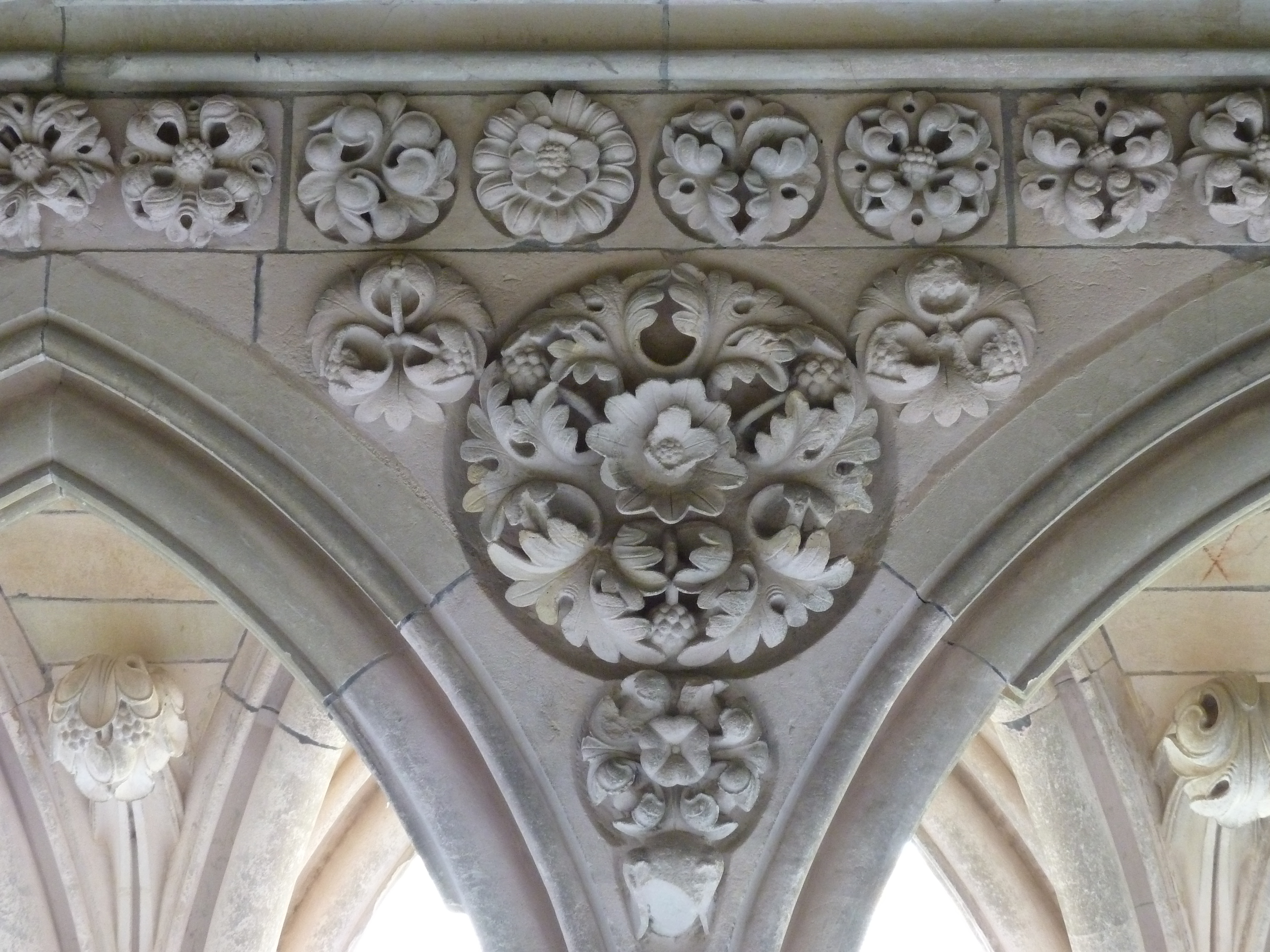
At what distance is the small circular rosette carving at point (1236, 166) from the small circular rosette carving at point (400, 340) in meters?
0.88

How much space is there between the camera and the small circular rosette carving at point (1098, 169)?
216cm

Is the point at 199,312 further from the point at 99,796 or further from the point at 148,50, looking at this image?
the point at 99,796

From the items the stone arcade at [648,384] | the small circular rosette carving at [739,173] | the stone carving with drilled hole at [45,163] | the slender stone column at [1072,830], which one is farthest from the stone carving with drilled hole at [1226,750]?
the stone carving with drilled hole at [45,163]

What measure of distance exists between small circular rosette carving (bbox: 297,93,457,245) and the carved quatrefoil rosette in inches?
8.1

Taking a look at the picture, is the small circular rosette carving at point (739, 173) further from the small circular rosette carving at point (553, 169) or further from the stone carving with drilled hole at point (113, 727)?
the stone carving with drilled hole at point (113, 727)

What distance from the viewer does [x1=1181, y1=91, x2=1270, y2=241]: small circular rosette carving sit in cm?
216

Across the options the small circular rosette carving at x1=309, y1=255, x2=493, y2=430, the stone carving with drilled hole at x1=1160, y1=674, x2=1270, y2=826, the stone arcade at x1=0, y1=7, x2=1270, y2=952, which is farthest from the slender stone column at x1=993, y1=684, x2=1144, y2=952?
the small circular rosette carving at x1=309, y1=255, x2=493, y2=430

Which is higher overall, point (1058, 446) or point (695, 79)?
point (695, 79)

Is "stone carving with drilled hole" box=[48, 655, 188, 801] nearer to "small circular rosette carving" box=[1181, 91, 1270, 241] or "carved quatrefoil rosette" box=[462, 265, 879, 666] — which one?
"carved quatrefoil rosette" box=[462, 265, 879, 666]

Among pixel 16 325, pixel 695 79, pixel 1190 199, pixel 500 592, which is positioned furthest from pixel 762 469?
pixel 16 325

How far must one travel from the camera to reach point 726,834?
2006 millimetres

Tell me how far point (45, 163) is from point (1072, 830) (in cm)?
198

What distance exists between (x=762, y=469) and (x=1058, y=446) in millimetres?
348

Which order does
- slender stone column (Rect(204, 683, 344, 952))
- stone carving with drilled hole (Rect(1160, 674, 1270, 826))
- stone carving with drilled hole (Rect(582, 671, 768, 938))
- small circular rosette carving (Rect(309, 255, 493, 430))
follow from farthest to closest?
slender stone column (Rect(204, 683, 344, 952)) < stone carving with drilled hole (Rect(1160, 674, 1270, 826)) < small circular rosette carving (Rect(309, 255, 493, 430)) < stone carving with drilled hole (Rect(582, 671, 768, 938))
